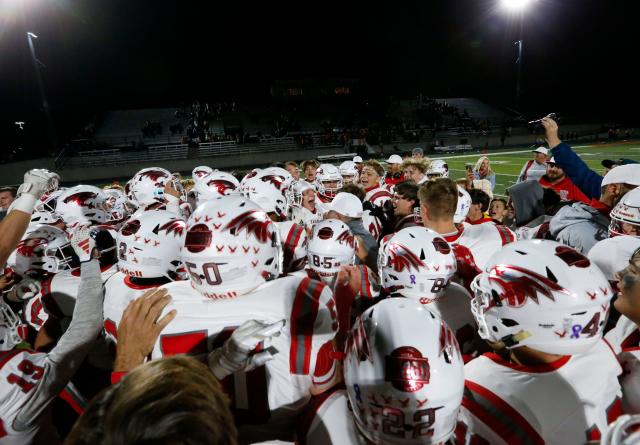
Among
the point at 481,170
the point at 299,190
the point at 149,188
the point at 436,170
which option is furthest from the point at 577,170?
the point at 149,188

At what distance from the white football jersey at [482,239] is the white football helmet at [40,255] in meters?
4.06

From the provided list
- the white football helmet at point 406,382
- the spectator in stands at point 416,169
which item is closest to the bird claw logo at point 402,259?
the white football helmet at point 406,382

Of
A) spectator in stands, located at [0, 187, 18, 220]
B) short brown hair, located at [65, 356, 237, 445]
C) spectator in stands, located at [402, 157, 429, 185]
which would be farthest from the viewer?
spectator in stands, located at [402, 157, 429, 185]

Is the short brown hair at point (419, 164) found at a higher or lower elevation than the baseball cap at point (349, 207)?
higher

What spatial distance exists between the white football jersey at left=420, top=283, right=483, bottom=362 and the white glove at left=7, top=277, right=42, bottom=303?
355 cm

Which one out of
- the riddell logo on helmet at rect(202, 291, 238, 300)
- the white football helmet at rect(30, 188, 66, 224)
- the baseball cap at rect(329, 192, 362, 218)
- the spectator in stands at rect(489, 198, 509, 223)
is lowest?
the spectator in stands at rect(489, 198, 509, 223)

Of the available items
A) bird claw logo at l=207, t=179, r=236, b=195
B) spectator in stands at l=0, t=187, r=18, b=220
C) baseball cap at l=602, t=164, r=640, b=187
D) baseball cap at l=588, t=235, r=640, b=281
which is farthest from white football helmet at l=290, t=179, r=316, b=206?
spectator in stands at l=0, t=187, r=18, b=220

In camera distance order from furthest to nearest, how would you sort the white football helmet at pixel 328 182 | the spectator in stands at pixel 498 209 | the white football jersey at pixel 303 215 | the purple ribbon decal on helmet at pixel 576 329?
the white football helmet at pixel 328 182 → the spectator in stands at pixel 498 209 → the white football jersey at pixel 303 215 → the purple ribbon decal on helmet at pixel 576 329

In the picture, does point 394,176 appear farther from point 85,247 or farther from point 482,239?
point 85,247

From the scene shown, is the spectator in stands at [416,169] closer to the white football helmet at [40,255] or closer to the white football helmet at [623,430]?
the white football helmet at [40,255]

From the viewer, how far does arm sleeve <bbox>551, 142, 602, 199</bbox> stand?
408 cm

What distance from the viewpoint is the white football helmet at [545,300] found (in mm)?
1680

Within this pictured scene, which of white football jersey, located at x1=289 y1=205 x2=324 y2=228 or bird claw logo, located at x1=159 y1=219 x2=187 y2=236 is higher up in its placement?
bird claw logo, located at x1=159 y1=219 x2=187 y2=236

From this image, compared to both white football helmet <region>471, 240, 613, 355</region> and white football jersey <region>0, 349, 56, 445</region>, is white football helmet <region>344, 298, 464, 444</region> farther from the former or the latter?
white football jersey <region>0, 349, 56, 445</region>
